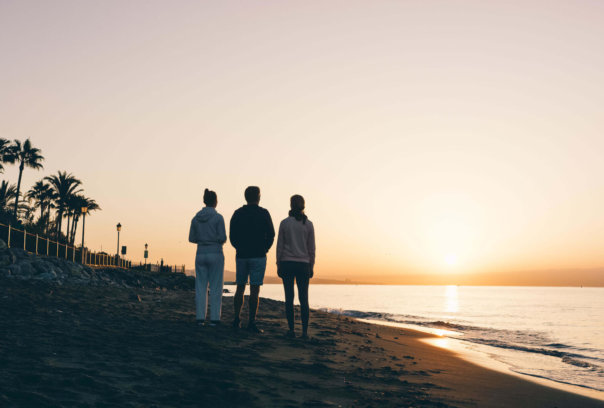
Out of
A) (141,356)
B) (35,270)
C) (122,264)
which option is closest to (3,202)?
(122,264)

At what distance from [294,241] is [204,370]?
133 inches

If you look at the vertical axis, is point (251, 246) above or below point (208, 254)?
above

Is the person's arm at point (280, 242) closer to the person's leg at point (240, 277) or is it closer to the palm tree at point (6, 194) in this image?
the person's leg at point (240, 277)

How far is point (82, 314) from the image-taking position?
8117 mm

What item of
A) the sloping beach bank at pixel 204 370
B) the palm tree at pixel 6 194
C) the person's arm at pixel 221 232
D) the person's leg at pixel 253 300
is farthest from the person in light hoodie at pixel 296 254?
the palm tree at pixel 6 194

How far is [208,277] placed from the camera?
809 centimetres

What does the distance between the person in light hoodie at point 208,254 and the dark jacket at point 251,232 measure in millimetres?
258

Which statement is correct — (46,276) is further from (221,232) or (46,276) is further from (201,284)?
(221,232)

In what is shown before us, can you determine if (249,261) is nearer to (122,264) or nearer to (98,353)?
(98,353)

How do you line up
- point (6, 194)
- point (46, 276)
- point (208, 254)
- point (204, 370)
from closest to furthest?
point (204, 370)
point (208, 254)
point (46, 276)
point (6, 194)

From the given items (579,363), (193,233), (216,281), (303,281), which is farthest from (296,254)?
(579,363)

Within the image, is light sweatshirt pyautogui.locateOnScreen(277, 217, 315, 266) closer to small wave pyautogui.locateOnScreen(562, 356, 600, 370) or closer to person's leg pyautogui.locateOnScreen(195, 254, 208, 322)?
person's leg pyautogui.locateOnScreen(195, 254, 208, 322)

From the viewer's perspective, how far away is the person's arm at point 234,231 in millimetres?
7918

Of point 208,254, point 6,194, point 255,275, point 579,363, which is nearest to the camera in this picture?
point 255,275
